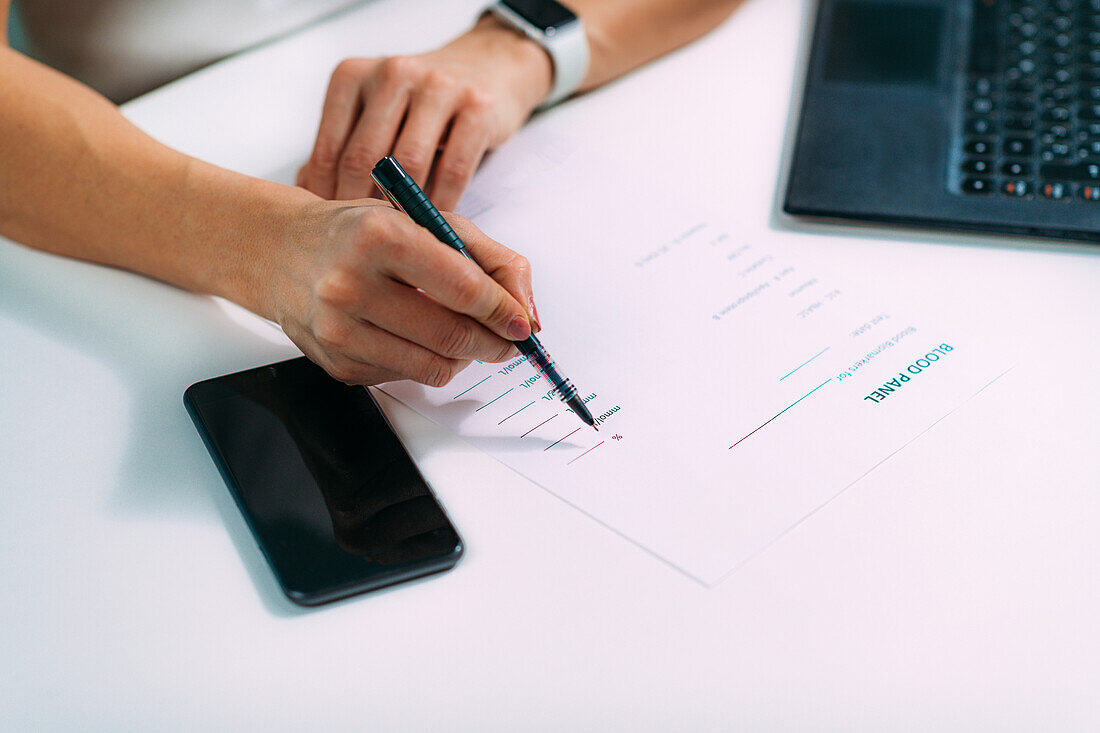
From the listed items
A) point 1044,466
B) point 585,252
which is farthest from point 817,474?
point 585,252

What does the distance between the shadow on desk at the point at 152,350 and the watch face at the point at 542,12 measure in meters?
0.38

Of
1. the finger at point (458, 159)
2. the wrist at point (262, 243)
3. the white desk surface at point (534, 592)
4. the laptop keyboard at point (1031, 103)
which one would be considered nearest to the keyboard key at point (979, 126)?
the laptop keyboard at point (1031, 103)

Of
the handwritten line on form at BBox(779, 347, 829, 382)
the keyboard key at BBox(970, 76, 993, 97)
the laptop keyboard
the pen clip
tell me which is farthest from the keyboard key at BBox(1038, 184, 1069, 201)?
the pen clip

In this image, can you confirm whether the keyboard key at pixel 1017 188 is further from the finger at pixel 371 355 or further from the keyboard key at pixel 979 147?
the finger at pixel 371 355

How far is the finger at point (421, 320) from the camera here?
20.0 inches

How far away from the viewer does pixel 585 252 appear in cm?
65

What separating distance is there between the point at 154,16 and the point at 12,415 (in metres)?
0.43

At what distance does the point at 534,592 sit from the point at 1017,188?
18.1 inches

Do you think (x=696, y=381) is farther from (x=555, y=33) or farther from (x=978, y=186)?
(x=555, y=33)

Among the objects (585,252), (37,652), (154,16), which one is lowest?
(37,652)

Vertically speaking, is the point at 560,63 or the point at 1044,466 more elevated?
the point at 560,63

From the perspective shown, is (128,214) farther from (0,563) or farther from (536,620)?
(536,620)

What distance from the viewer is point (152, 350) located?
589 mm

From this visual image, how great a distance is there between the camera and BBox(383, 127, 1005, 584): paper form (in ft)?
1.62
